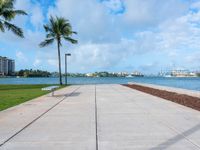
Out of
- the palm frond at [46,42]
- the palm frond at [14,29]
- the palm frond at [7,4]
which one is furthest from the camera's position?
the palm frond at [46,42]

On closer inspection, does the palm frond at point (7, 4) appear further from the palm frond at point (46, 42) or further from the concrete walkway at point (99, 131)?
the concrete walkway at point (99, 131)

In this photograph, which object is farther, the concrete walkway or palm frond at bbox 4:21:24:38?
palm frond at bbox 4:21:24:38

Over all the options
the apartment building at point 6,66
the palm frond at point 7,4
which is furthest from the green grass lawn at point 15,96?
the apartment building at point 6,66

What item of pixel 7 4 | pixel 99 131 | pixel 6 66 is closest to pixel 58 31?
pixel 7 4

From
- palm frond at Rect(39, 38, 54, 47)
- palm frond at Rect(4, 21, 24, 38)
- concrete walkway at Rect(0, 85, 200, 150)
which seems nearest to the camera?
concrete walkway at Rect(0, 85, 200, 150)

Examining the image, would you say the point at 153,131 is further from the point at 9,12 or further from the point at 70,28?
the point at 70,28

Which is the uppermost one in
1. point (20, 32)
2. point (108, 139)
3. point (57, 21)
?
point (57, 21)

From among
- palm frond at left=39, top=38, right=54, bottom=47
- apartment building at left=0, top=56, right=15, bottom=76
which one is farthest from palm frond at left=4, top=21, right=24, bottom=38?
apartment building at left=0, top=56, right=15, bottom=76

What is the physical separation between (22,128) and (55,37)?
40.8 metres

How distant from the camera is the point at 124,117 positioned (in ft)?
38.7

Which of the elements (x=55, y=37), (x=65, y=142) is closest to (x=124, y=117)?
(x=65, y=142)

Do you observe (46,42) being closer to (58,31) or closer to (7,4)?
(58,31)

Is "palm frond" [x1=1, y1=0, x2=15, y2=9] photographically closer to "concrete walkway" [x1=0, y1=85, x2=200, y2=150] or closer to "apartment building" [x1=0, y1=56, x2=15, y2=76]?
"concrete walkway" [x1=0, y1=85, x2=200, y2=150]

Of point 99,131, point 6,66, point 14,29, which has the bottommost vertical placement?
point 99,131
